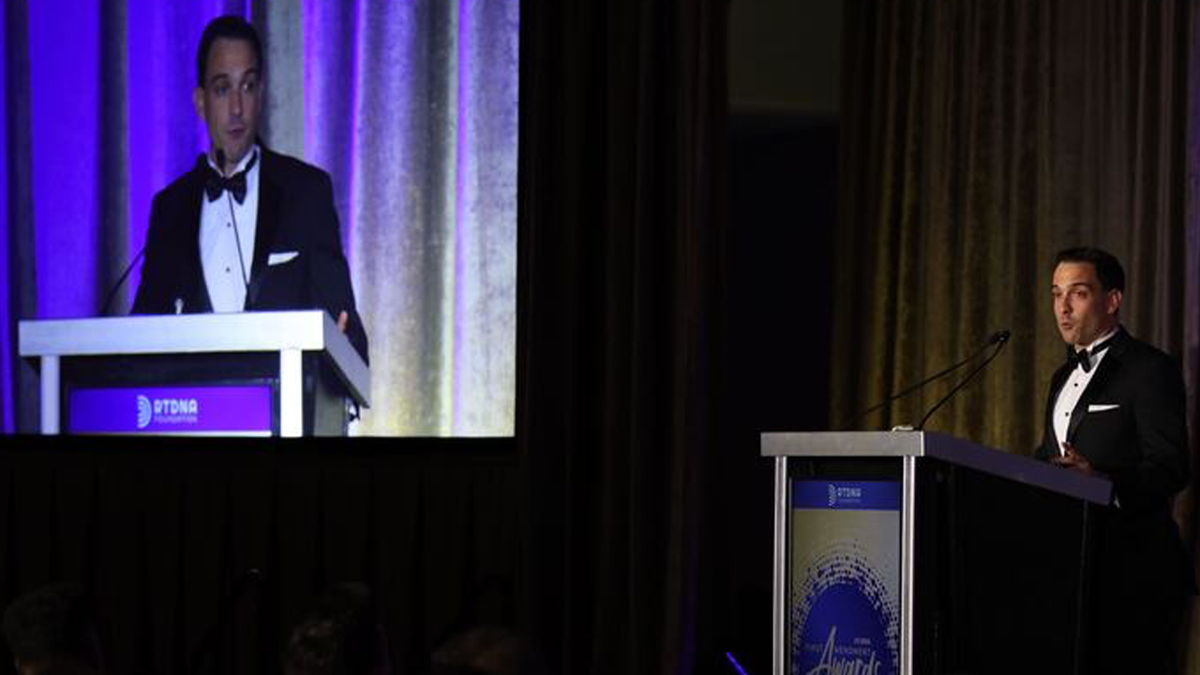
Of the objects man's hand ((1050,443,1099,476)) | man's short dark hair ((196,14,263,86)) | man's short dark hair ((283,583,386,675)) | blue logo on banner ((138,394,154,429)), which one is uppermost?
man's short dark hair ((196,14,263,86))

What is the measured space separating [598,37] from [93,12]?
194 cm

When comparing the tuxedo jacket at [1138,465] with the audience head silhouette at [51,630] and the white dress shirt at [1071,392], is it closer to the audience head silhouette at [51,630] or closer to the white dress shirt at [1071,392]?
the white dress shirt at [1071,392]

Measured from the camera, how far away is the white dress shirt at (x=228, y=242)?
281 inches

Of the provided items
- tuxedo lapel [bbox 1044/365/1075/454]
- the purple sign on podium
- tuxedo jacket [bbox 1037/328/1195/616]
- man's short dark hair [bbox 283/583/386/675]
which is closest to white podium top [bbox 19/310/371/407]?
the purple sign on podium

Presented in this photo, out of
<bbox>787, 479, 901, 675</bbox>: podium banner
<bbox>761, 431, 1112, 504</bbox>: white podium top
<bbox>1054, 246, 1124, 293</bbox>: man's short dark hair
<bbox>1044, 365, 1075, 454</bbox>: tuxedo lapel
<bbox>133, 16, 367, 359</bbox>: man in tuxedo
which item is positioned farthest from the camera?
<bbox>133, 16, 367, 359</bbox>: man in tuxedo

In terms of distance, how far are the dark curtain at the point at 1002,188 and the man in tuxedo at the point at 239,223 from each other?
6.85 ft

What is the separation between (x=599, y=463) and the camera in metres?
7.26

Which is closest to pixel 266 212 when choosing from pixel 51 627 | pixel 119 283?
pixel 119 283

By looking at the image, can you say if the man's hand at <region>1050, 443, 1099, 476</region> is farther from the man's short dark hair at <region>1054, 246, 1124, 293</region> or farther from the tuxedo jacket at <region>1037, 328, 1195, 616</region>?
the man's short dark hair at <region>1054, 246, 1124, 293</region>

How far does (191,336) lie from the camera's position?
7.09 metres

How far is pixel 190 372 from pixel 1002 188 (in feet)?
10.1

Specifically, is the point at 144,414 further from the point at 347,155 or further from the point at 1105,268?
the point at 1105,268

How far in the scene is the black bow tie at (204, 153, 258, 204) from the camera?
7211mm

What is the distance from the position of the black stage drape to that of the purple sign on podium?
0.53ft
